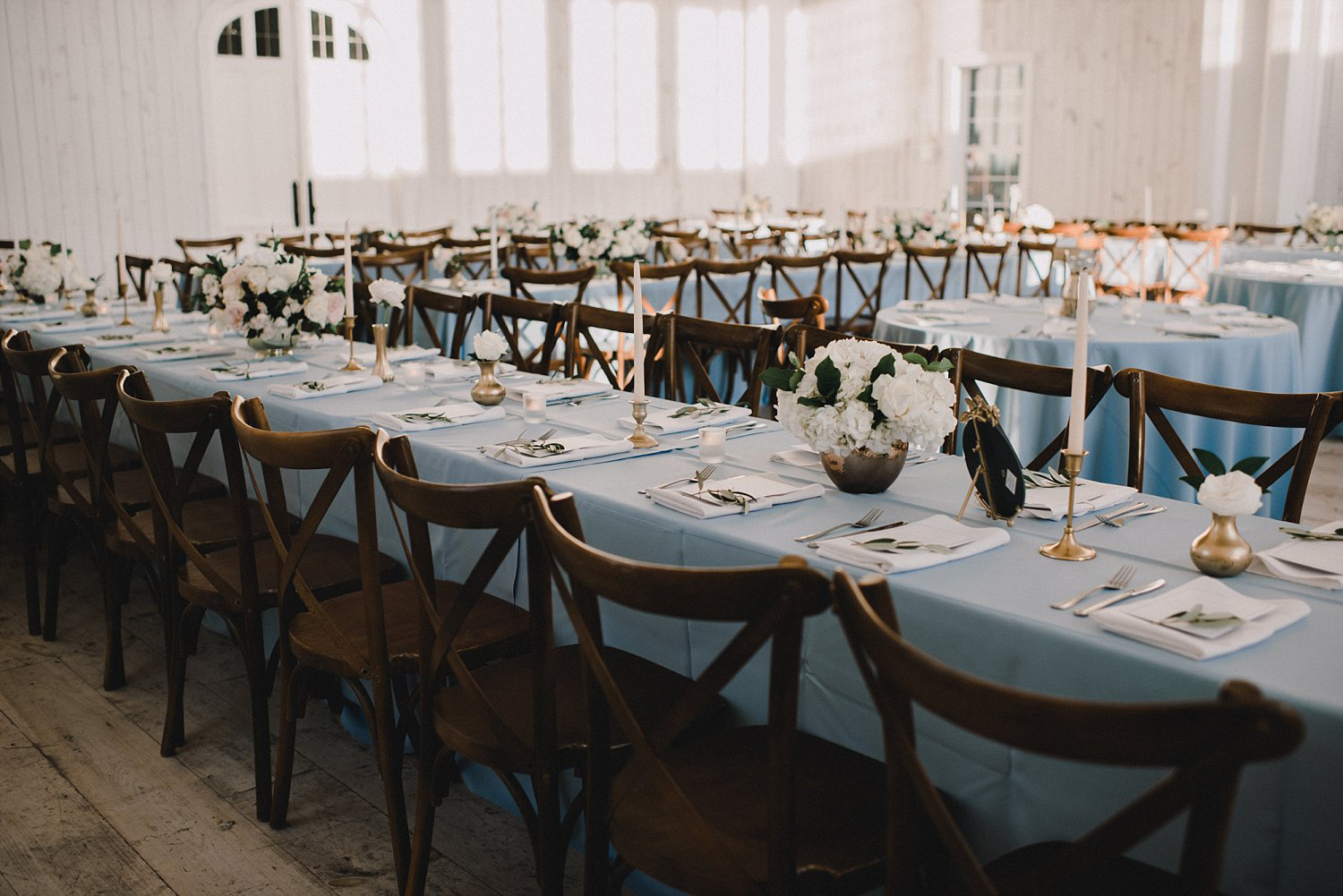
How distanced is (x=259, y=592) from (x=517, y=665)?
2.60ft

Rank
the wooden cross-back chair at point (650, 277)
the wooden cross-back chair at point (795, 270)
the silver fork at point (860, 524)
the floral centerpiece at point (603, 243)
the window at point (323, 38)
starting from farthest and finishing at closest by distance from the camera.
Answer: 1. the window at point (323, 38)
2. the floral centerpiece at point (603, 243)
3. the wooden cross-back chair at point (795, 270)
4. the wooden cross-back chair at point (650, 277)
5. the silver fork at point (860, 524)

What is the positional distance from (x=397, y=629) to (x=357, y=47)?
10.1 meters

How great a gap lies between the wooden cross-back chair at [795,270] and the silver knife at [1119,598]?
178 inches

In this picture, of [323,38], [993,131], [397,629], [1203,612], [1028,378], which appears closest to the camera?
[1203,612]

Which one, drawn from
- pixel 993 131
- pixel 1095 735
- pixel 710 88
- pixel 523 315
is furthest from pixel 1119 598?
pixel 710 88

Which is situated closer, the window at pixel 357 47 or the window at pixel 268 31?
the window at pixel 268 31

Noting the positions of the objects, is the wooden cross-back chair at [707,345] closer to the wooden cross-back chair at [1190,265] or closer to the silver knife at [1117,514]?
the silver knife at [1117,514]

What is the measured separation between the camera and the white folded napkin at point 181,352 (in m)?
4.41

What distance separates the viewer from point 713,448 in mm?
2777

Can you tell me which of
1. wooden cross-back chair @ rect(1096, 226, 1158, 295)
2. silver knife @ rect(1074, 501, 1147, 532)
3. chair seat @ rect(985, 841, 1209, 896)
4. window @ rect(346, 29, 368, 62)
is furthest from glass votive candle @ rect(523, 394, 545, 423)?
window @ rect(346, 29, 368, 62)

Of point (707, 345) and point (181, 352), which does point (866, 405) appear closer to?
point (707, 345)

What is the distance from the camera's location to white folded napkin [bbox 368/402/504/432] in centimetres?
317

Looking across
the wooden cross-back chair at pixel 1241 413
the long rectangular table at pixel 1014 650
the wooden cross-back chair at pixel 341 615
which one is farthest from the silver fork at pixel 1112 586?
the wooden cross-back chair at pixel 341 615

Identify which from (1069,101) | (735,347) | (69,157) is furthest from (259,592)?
(1069,101)
